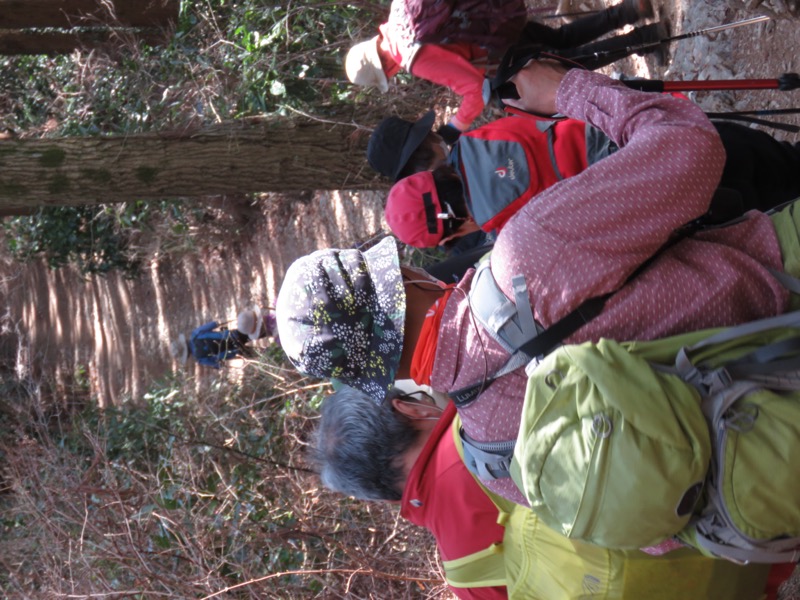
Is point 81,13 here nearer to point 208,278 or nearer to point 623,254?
point 208,278

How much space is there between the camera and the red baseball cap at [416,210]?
309cm

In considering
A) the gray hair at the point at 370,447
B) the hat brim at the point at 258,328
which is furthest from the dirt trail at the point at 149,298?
the gray hair at the point at 370,447

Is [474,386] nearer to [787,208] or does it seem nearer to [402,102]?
[787,208]

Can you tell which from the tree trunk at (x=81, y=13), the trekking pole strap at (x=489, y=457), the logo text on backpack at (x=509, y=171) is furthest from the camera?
the tree trunk at (x=81, y=13)

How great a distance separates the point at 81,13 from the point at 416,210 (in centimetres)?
589

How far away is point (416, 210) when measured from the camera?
10.1ft

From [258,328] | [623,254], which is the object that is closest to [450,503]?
[623,254]

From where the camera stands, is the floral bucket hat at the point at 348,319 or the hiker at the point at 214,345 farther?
the hiker at the point at 214,345

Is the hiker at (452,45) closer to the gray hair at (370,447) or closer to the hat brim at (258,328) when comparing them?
the gray hair at (370,447)

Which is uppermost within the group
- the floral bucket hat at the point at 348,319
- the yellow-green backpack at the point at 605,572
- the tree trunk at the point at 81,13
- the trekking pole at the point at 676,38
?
the tree trunk at the point at 81,13

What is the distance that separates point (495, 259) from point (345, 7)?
4821 mm

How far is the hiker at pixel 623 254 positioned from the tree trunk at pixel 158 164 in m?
2.90

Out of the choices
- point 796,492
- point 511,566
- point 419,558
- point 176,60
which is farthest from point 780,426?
point 176,60

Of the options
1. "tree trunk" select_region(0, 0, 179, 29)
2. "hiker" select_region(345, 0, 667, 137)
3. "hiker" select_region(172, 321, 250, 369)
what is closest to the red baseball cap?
"hiker" select_region(345, 0, 667, 137)
